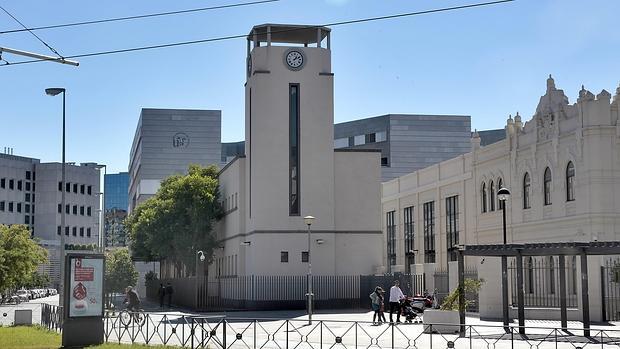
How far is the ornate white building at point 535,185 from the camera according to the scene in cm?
4481

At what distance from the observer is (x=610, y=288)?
120 ft

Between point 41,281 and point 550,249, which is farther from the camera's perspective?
point 41,281

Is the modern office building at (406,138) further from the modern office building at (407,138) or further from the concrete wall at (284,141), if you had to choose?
the concrete wall at (284,141)

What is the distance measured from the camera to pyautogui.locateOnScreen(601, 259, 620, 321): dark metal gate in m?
35.4

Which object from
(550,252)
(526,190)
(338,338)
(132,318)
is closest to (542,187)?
(526,190)

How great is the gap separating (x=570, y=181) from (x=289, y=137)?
52.7ft

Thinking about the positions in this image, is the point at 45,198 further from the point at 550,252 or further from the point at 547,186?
the point at 550,252

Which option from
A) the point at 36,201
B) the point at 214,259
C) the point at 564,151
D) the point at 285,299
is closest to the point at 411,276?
the point at 285,299

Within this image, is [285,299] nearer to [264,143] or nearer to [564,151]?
[264,143]

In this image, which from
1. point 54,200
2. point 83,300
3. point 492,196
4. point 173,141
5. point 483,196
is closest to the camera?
point 83,300

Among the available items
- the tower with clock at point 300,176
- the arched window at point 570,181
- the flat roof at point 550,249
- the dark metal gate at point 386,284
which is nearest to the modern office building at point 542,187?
the arched window at point 570,181

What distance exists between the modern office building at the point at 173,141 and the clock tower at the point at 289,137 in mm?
75898

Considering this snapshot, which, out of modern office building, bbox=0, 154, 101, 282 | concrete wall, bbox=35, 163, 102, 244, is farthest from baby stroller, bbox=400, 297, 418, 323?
concrete wall, bbox=35, 163, 102, 244

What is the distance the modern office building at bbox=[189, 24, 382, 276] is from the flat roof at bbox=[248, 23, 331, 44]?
131mm
